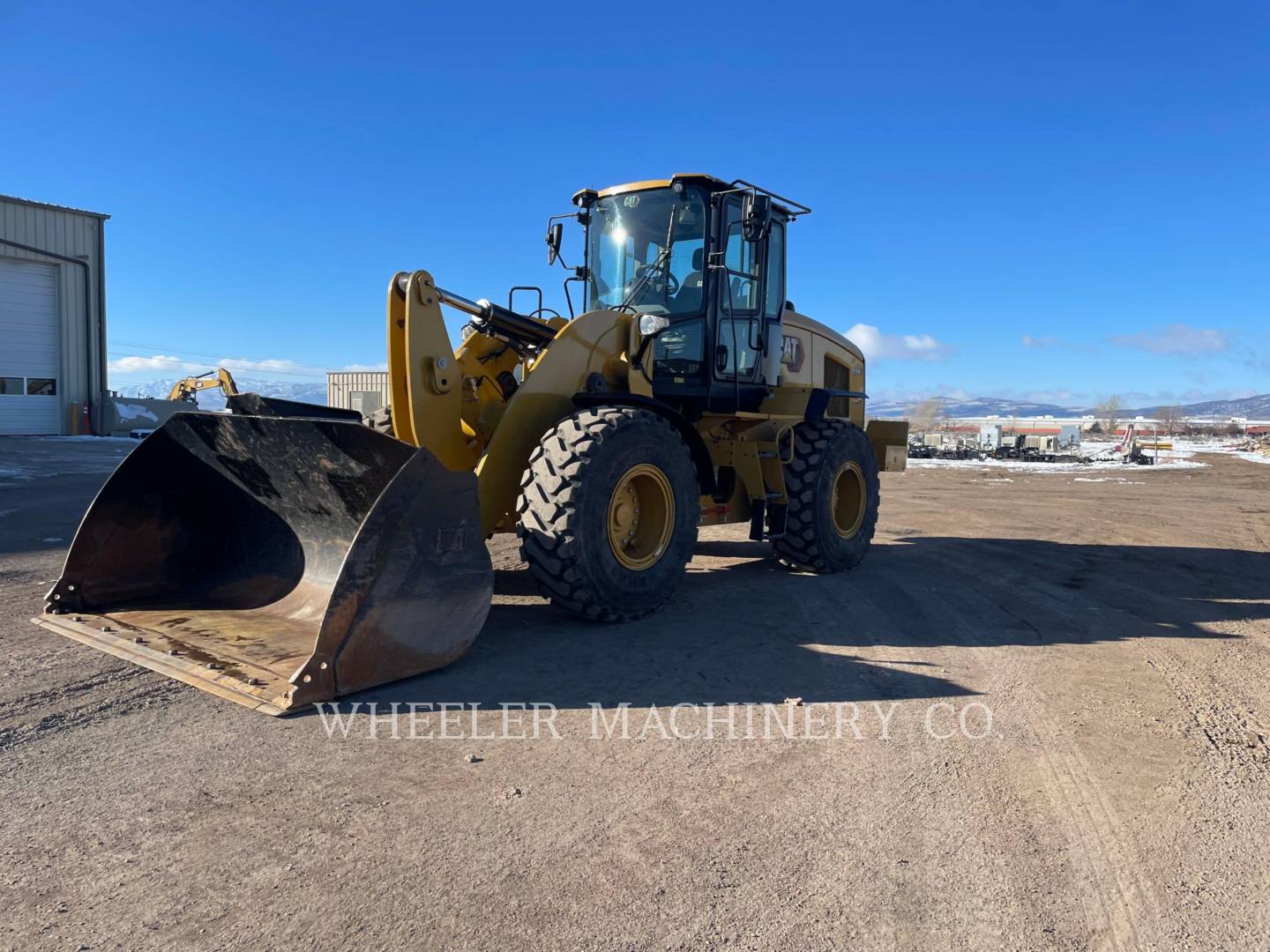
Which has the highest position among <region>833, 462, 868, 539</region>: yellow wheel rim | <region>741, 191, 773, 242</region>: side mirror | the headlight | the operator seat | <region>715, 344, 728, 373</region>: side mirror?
<region>741, 191, 773, 242</region>: side mirror

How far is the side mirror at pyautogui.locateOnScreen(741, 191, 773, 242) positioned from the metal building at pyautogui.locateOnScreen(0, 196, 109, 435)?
89.0 feet

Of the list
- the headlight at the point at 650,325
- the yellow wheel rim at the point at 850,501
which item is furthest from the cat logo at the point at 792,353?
the headlight at the point at 650,325

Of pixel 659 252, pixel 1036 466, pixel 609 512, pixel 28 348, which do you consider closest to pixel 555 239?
pixel 659 252

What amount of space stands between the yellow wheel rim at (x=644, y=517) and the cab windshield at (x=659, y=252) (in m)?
1.64

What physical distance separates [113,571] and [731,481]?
14.7ft

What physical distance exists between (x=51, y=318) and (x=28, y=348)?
1155 millimetres

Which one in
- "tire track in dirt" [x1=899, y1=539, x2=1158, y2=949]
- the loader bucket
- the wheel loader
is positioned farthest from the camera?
the wheel loader

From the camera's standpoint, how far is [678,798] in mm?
3105

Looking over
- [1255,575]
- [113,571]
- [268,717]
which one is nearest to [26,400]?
[113,571]

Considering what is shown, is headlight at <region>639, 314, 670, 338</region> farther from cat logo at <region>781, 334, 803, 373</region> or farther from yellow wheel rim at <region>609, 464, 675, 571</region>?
cat logo at <region>781, 334, 803, 373</region>

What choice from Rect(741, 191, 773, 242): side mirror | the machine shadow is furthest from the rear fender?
Rect(741, 191, 773, 242): side mirror

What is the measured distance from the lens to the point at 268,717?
3672 mm

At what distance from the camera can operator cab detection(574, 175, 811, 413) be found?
6.61 meters

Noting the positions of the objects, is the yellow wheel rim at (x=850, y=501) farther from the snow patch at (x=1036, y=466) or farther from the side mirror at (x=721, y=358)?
the snow patch at (x=1036, y=466)
